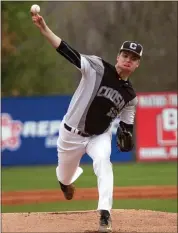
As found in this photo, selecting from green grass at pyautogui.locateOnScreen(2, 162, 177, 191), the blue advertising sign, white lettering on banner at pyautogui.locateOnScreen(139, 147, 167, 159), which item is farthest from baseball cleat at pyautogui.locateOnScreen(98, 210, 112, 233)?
white lettering on banner at pyautogui.locateOnScreen(139, 147, 167, 159)

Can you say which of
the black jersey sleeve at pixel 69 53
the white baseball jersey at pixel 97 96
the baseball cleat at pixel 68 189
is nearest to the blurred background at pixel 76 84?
the baseball cleat at pixel 68 189

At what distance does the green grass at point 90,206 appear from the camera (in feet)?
32.6

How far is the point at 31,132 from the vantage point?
16.8 meters

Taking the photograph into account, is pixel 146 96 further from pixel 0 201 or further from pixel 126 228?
pixel 126 228

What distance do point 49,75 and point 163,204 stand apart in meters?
20.0

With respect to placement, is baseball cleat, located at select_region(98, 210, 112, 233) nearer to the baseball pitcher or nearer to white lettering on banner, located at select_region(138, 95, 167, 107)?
the baseball pitcher

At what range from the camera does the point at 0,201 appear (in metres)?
11.1

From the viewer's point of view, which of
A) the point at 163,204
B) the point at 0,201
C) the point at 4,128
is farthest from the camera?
the point at 4,128

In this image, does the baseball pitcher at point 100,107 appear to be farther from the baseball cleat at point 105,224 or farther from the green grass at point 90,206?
the green grass at point 90,206

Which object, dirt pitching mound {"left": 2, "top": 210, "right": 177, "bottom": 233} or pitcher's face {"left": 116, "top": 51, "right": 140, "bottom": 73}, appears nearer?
pitcher's face {"left": 116, "top": 51, "right": 140, "bottom": 73}

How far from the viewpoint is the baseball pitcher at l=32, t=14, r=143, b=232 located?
18.7ft

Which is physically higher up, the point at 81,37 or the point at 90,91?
the point at 81,37

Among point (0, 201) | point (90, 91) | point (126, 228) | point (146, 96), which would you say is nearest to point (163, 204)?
point (0, 201)

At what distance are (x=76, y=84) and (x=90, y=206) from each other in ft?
68.3
